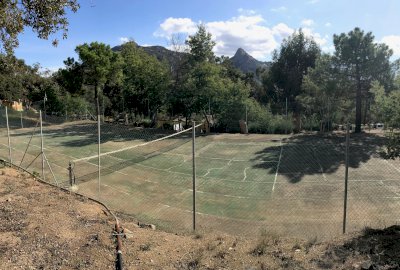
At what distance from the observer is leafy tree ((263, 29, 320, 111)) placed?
130 ft

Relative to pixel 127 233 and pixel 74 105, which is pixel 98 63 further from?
pixel 127 233

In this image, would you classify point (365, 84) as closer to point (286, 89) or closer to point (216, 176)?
point (216, 176)

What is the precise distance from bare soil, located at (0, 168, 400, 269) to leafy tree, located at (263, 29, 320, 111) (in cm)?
3354

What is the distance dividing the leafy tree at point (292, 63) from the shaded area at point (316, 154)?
60.1 ft

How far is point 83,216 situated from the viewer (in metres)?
7.41

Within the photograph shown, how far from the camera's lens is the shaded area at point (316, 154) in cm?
1493

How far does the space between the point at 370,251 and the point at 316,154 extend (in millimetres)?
11890

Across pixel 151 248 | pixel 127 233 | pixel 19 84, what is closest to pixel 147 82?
pixel 19 84

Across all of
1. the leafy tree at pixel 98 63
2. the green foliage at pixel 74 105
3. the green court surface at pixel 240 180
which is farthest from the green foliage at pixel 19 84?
the green court surface at pixel 240 180

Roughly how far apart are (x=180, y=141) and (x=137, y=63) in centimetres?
1030

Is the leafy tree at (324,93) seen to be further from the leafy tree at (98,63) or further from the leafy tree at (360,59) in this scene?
the leafy tree at (98,63)

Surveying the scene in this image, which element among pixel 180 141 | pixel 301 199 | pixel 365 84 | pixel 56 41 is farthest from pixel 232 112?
pixel 56 41

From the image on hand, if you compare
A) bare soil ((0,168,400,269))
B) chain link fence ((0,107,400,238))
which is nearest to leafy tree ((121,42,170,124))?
chain link fence ((0,107,400,238))

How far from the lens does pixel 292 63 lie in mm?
40375
